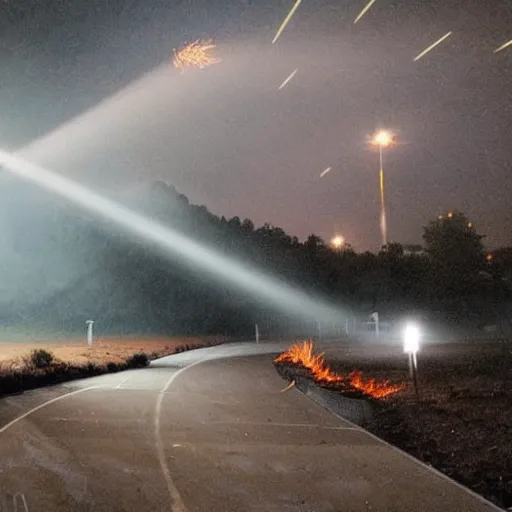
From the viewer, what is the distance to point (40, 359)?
1002 inches

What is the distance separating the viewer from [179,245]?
253 feet

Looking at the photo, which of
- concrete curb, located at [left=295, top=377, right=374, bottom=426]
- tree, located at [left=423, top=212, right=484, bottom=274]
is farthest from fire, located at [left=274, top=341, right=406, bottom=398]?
tree, located at [left=423, top=212, right=484, bottom=274]

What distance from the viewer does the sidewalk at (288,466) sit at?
8.12 meters

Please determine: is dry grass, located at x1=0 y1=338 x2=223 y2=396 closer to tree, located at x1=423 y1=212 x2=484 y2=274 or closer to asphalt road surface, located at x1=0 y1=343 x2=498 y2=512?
asphalt road surface, located at x1=0 y1=343 x2=498 y2=512

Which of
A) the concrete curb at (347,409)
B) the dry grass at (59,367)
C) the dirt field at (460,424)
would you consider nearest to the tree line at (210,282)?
the dry grass at (59,367)

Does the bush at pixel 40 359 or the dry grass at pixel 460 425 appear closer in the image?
the dry grass at pixel 460 425

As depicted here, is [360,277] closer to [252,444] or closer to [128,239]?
[128,239]

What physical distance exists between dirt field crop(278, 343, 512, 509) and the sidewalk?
500mm

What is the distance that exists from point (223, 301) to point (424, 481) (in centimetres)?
6675

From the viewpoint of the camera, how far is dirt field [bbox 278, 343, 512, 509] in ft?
32.2

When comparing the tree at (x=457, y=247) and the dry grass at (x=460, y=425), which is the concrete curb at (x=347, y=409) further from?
the tree at (x=457, y=247)

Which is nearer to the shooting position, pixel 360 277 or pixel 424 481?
pixel 424 481

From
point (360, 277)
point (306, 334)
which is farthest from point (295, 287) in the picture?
point (306, 334)

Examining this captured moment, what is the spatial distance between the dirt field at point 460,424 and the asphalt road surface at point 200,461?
529mm
